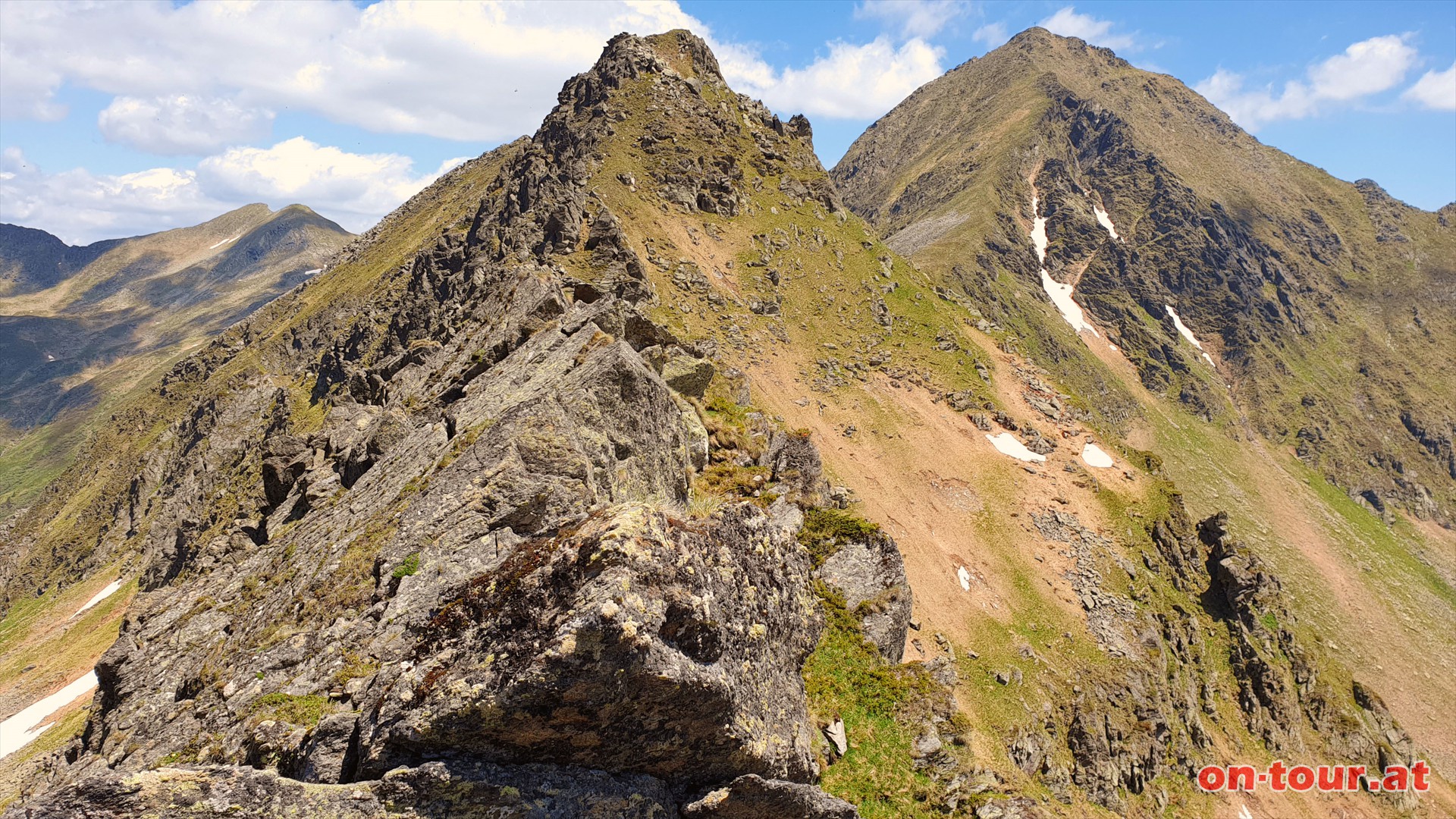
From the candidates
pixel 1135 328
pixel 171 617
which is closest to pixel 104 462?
pixel 171 617

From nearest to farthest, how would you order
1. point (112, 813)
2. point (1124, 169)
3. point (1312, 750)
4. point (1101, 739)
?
point (112, 813) < point (1101, 739) < point (1312, 750) < point (1124, 169)

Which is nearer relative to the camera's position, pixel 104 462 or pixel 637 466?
pixel 637 466

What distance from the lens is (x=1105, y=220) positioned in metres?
155

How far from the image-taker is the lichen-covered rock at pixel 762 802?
890cm

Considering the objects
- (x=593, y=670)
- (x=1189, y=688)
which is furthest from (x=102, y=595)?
(x=1189, y=688)

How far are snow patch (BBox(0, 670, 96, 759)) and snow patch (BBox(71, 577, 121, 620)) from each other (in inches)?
997

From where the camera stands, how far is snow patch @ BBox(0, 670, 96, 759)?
41031mm

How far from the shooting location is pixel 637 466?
632 inches

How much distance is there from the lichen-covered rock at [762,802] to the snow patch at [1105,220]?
170 m

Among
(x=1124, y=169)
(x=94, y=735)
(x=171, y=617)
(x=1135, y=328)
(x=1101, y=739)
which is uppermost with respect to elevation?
(x=1124, y=169)

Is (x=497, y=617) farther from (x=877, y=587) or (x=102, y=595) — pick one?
(x=102, y=595)

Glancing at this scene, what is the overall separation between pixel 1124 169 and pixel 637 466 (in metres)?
187

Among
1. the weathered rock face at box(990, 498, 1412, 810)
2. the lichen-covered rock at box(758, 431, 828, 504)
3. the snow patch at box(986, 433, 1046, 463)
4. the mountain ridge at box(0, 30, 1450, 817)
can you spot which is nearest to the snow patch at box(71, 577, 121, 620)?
the mountain ridge at box(0, 30, 1450, 817)

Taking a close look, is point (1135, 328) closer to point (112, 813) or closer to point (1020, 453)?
point (1020, 453)
